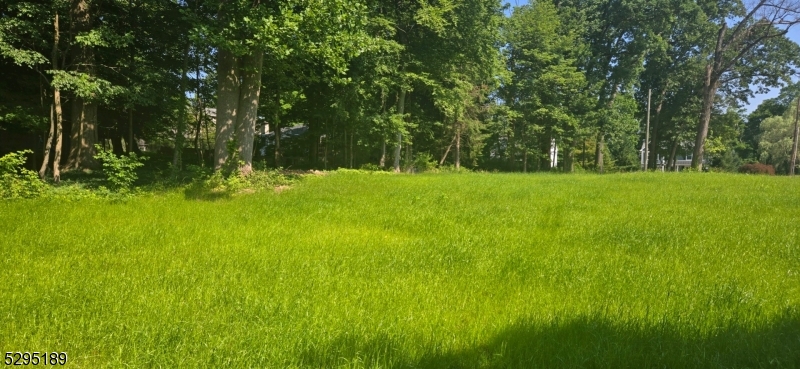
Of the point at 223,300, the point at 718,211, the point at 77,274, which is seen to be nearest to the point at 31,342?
the point at 223,300

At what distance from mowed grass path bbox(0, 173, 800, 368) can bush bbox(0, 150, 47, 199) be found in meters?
1.33

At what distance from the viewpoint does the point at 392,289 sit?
4.69m

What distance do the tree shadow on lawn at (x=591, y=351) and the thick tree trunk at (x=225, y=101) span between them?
40.1 feet

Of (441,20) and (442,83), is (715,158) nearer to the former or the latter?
(442,83)

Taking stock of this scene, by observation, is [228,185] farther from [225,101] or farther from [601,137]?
[601,137]

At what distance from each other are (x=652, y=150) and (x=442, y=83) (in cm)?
3459

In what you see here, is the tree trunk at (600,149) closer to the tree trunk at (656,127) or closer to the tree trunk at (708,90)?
the tree trunk at (708,90)

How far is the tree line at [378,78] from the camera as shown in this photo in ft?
44.0

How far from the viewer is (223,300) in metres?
4.12

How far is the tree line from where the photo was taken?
44.0ft

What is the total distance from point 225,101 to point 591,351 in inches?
536

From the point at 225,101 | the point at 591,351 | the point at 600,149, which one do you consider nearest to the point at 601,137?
the point at 600,149

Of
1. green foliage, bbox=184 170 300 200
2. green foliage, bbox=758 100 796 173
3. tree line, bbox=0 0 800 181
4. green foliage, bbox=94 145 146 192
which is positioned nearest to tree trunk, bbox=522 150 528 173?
tree line, bbox=0 0 800 181

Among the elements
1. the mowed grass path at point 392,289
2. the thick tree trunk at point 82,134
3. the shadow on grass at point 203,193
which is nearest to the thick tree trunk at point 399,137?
the shadow on grass at point 203,193
